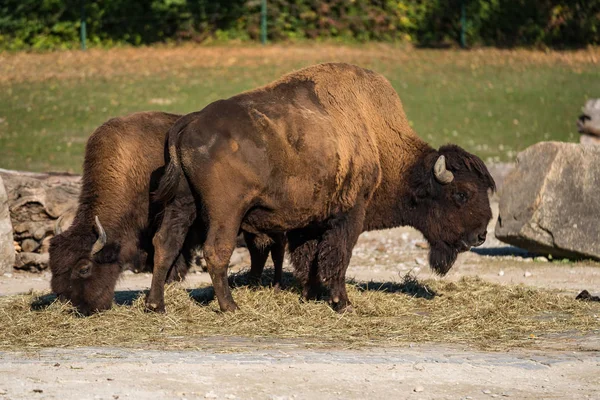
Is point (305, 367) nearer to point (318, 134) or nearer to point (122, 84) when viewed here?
point (318, 134)

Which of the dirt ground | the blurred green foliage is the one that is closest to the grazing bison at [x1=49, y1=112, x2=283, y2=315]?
the dirt ground

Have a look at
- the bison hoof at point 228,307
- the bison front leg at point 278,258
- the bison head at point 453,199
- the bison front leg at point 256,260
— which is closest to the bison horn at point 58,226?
the bison front leg at point 256,260

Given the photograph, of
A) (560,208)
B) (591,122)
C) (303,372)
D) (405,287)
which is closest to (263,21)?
(591,122)

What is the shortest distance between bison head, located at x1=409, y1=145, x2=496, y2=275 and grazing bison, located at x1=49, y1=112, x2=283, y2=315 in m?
1.51

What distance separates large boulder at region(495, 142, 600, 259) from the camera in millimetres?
12281

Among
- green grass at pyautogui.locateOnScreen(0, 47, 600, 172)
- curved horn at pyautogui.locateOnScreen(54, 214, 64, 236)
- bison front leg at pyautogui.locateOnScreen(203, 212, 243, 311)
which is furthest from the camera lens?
green grass at pyautogui.locateOnScreen(0, 47, 600, 172)

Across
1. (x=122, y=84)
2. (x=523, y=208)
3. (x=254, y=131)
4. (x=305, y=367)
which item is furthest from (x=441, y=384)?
(x=122, y=84)

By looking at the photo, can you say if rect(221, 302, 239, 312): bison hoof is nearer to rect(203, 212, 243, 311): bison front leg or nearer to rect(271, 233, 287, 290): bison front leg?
rect(203, 212, 243, 311): bison front leg

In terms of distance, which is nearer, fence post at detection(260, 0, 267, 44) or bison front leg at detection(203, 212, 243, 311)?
bison front leg at detection(203, 212, 243, 311)

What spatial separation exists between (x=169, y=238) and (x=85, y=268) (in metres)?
0.78

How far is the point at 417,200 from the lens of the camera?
9867 mm

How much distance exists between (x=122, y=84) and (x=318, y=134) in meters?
16.5

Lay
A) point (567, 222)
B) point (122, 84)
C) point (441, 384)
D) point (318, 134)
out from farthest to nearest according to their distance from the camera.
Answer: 1. point (122, 84)
2. point (567, 222)
3. point (318, 134)
4. point (441, 384)

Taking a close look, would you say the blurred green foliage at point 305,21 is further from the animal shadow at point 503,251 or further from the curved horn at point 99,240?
the curved horn at point 99,240
